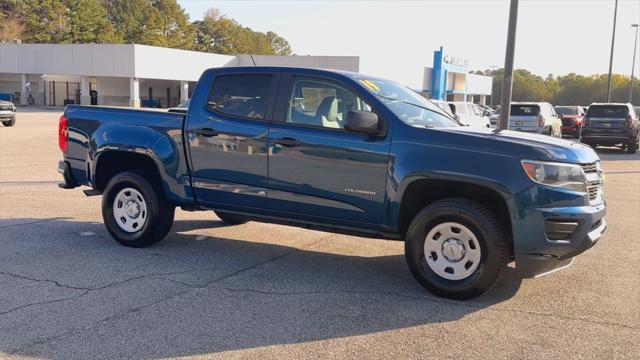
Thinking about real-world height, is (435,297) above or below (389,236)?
below

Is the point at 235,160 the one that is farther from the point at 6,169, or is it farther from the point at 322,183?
the point at 6,169

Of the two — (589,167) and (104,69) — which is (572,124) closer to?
(589,167)

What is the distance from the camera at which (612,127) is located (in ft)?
74.9

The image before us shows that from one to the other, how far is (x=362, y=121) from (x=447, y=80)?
62.8 meters

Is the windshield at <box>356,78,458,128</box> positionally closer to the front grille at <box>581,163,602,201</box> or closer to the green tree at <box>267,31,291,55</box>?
the front grille at <box>581,163,602,201</box>

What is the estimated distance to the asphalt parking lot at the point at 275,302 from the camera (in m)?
4.30

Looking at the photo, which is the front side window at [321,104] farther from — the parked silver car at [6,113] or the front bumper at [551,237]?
the parked silver car at [6,113]

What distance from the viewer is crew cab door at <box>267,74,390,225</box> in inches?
220

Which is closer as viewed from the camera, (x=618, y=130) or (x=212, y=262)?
(x=212, y=262)

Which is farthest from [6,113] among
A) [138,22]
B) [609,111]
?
[138,22]

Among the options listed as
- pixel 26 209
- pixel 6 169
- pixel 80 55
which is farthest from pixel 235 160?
pixel 80 55

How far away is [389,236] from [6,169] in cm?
1047

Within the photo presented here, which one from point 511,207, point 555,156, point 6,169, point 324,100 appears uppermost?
point 324,100

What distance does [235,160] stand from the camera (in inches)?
246
